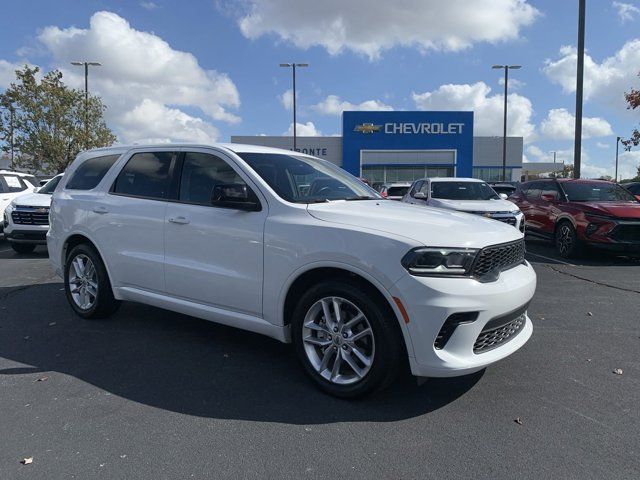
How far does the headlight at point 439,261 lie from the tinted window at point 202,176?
1688mm

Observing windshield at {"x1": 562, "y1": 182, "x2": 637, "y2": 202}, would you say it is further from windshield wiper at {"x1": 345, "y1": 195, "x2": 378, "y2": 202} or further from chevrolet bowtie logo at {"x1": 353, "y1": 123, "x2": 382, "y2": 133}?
chevrolet bowtie logo at {"x1": 353, "y1": 123, "x2": 382, "y2": 133}

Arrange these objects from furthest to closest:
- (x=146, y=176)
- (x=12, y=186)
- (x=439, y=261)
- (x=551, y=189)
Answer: (x=12, y=186), (x=551, y=189), (x=146, y=176), (x=439, y=261)

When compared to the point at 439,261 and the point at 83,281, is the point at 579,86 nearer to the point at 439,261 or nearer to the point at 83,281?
the point at 439,261

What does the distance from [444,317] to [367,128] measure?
47.3m

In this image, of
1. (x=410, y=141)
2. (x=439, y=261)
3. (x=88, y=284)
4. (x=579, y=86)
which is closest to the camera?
(x=439, y=261)

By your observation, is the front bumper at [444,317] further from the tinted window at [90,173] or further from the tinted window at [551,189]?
the tinted window at [551,189]

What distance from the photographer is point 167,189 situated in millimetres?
4633

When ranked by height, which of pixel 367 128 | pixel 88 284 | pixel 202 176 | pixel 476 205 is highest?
pixel 367 128

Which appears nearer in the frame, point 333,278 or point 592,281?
point 333,278

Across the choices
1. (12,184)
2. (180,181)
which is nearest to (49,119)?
(12,184)

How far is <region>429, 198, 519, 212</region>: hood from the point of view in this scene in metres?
9.72

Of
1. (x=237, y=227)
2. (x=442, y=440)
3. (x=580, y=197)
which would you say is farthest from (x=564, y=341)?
(x=580, y=197)

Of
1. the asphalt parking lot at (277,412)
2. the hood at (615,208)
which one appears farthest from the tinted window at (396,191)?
the asphalt parking lot at (277,412)

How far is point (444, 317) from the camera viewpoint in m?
3.07
